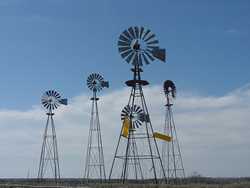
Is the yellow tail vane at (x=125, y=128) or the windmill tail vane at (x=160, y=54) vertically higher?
the windmill tail vane at (x=160, y=54)

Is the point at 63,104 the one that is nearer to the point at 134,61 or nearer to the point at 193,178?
the point at 193,178

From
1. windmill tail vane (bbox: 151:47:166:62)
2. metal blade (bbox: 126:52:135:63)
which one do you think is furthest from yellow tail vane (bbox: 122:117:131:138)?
windmill tail vane (bbox: 151:47:166:62)

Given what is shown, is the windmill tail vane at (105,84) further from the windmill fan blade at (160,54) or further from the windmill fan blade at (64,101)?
the windmill fan blade at (160,54)

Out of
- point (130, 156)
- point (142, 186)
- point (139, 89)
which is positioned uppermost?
point (139, 89)

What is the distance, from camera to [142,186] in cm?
3428

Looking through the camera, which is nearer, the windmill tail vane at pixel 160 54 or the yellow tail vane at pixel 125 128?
the windmill tail vane at pixel 160 54

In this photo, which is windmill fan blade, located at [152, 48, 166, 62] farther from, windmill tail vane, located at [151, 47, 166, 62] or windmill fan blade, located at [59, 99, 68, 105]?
windmill fan blade, located at [59, 99, 68, 105]

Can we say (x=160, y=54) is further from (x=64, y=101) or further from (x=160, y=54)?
(x=64, y=101)

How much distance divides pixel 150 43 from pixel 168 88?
13577 mm

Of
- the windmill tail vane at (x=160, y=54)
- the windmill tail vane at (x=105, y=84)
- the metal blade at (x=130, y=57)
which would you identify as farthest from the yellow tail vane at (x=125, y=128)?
the windmill tail vane at (x=105, y=84)

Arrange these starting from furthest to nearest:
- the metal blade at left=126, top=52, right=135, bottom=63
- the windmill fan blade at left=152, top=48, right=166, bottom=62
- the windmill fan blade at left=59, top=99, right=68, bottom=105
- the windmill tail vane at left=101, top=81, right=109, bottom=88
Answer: the windmill fan blade at left=59, top=99, right=68, bottom=105 → the windmill tail vane at left=101, top=81, right=109, bottom=88 → the metal blade at left=126, top=52, right=135, bottom=63 → the windmill fan blade at left=152, top=48, right=166, bottom=62

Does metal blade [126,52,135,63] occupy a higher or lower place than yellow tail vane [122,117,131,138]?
higher

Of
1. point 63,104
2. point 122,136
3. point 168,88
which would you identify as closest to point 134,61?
point 122,136

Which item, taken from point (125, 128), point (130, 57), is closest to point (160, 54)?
point (130, 57)
